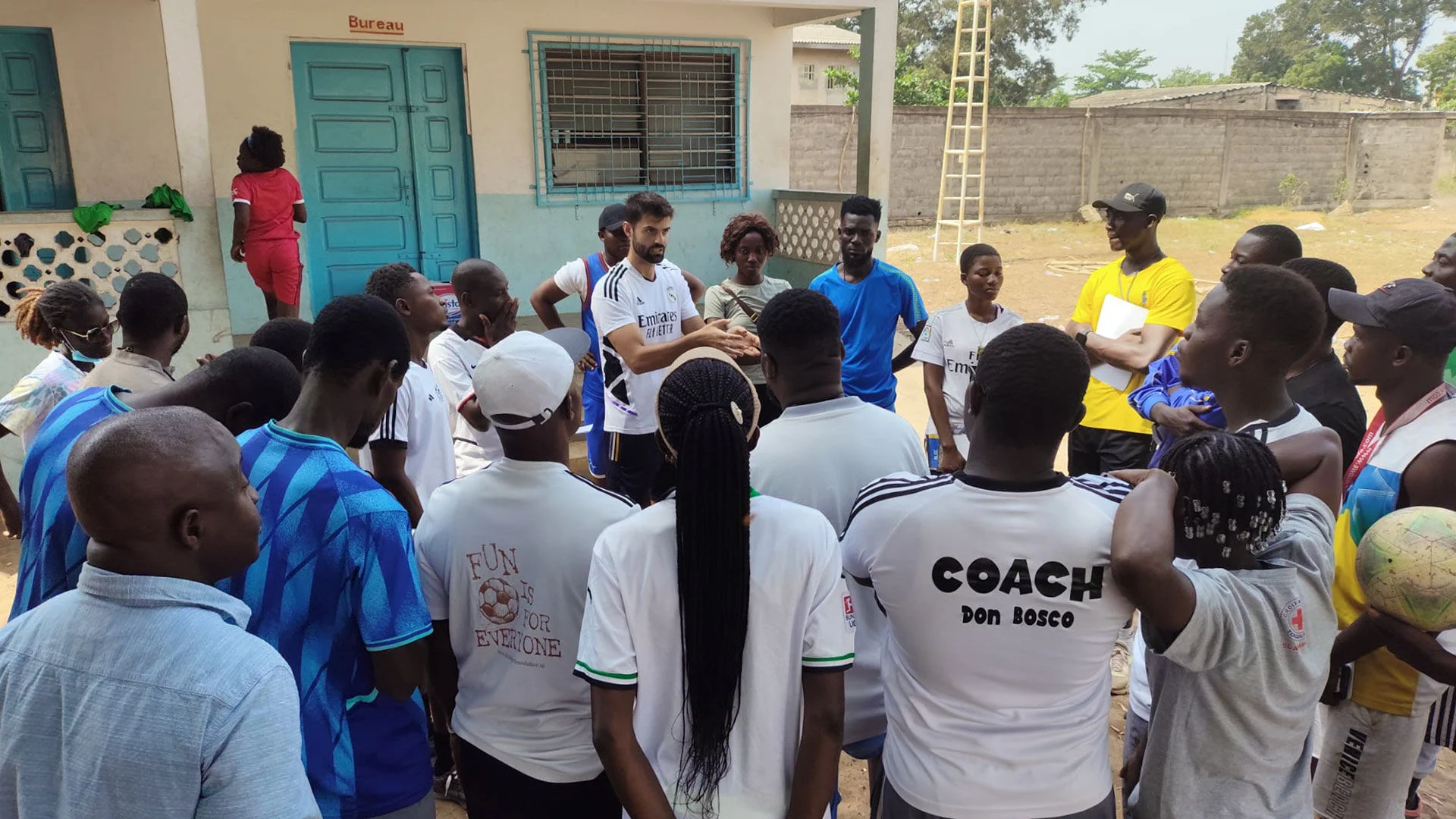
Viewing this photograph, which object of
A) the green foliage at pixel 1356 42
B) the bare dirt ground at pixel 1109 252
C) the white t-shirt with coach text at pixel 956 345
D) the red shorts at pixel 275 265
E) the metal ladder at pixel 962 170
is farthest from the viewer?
the green foliage at pixel 1356 42

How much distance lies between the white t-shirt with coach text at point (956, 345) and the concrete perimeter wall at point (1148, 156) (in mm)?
13295

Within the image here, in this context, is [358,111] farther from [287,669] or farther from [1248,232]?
[287,669]

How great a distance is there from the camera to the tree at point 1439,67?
1510 inches

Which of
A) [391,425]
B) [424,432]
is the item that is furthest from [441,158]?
[391,425]

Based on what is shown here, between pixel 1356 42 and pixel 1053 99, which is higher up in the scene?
pixel 1356 42

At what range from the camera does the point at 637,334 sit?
13.9 feet

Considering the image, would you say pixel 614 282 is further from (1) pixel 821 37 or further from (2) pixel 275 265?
(1) pixel 821 37

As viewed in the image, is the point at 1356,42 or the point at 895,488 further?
the point at 1356,42

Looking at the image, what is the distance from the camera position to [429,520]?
6.62 ft

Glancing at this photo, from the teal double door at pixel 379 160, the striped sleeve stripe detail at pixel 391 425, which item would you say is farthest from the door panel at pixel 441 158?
the striped sleeve stripe detail at pixel 391 425

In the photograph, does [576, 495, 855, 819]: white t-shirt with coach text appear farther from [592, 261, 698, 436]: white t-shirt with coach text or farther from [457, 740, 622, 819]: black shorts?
[592, 261, 698, 436]: white t-shirt with coach text

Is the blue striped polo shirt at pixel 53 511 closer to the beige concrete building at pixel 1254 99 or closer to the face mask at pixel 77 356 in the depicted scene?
the face mask at pixel 77 356

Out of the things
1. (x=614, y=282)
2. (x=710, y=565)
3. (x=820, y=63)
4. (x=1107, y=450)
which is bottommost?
(x=1107, y=450)

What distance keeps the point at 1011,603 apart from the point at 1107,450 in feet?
8.47
